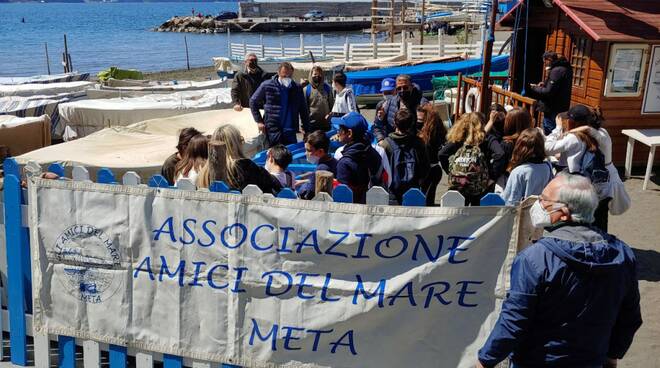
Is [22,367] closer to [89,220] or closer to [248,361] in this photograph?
[89,220]

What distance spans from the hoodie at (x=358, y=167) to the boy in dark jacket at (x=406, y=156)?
205 mm

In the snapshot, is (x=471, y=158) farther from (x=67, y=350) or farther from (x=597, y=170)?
(x=67, y=350)

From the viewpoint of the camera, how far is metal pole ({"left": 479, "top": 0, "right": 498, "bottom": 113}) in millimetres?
9414

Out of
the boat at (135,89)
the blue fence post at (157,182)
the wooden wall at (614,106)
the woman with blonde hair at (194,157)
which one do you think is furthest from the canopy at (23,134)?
the wooden wall at (614,106)

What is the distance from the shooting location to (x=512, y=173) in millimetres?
5590

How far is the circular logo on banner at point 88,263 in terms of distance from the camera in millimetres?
4246

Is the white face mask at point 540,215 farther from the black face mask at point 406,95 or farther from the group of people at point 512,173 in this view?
the black face mask at point 406,95

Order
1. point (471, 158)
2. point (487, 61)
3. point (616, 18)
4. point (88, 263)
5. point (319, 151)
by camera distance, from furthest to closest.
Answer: point (616, 18), point (487, 61), point (471, 158), point (319, 151), point (88, 263)

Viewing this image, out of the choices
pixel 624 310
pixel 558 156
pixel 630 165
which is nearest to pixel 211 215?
pixel 624 310

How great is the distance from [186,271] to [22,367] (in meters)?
1.60

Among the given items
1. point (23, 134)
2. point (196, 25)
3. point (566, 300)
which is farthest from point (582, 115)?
point (196, 25)

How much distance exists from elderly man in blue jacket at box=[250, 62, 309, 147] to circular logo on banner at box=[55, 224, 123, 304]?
14.3 ft

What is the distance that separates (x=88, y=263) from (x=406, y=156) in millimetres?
2801

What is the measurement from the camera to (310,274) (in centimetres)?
387
